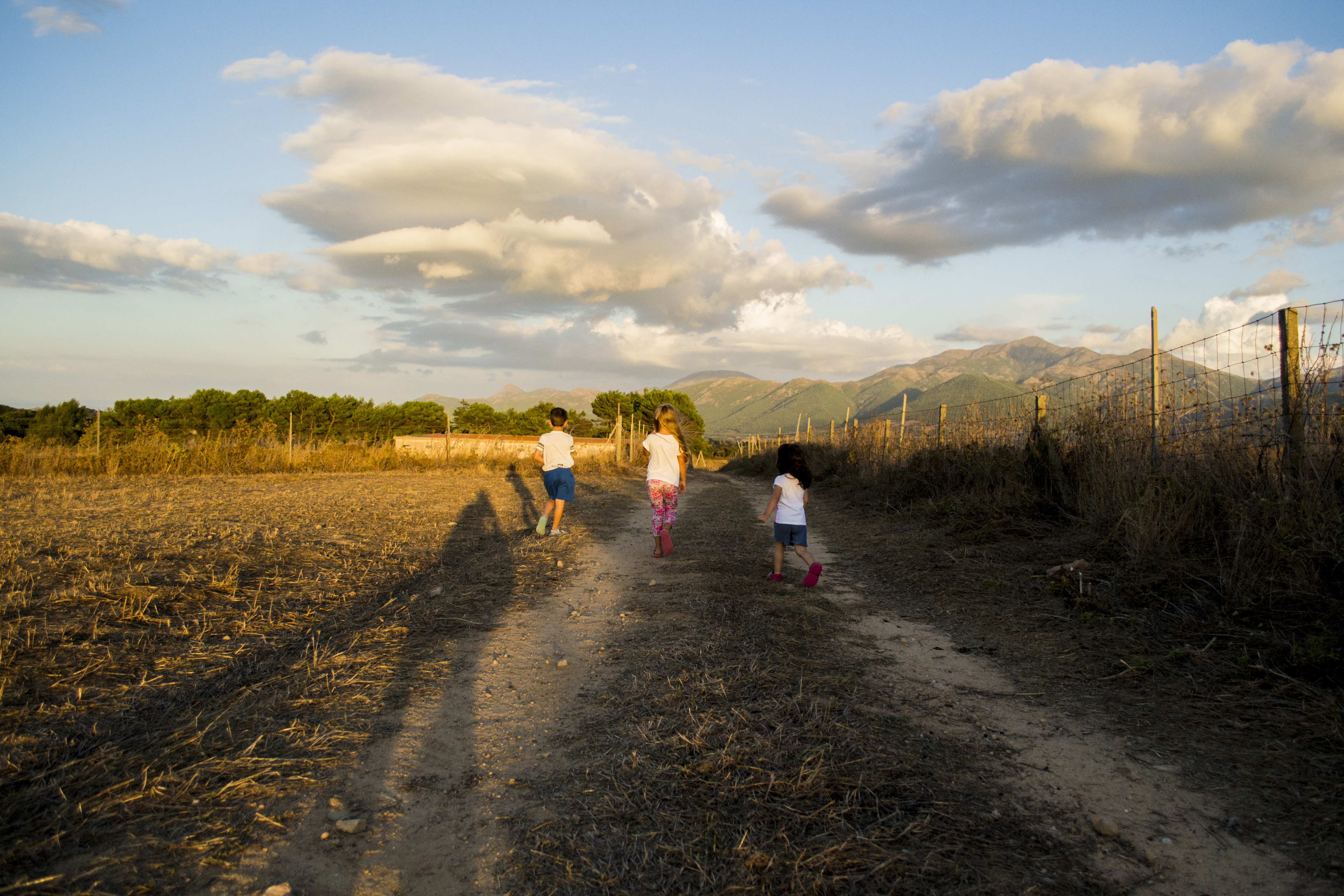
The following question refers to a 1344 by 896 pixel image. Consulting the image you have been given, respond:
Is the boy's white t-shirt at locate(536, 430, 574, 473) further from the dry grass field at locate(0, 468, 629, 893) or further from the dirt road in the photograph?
the dirt road

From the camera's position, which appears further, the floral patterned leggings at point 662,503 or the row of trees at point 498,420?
the row of trees at point 498,420

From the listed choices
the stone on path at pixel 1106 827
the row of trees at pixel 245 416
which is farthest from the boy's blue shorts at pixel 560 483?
the row of trees at pixel 245 416

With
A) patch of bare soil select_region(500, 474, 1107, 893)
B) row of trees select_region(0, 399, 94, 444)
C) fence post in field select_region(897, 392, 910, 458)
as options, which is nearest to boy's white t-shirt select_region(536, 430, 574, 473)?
patch of bare soil select_region(500, 474, 1107, 893)

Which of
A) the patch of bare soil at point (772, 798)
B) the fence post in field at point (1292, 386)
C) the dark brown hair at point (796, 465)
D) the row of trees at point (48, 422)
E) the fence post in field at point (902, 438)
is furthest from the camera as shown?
the row of trees at point (48, 422)

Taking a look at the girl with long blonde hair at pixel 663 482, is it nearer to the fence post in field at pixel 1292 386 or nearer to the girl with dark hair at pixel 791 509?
the girl with dark hair at pixel 791 509

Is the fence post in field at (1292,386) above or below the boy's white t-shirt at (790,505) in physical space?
above

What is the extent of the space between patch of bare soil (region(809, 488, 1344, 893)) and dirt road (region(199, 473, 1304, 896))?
0.02 meters

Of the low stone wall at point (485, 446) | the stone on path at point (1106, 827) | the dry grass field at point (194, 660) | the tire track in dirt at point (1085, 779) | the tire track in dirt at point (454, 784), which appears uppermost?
the low stone wall at point (485, 446)

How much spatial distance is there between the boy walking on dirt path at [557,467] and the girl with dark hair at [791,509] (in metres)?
2.95

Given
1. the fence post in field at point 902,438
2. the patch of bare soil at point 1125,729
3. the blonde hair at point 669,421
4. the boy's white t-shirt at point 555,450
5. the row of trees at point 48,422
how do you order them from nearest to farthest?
the patch of bare soil at point 1125,729 < the blonde hair at point 669,421 < the boy's white t-shirt at point 555,450 < the fence post in field at point 902,438 < the row of trees at point 48,422

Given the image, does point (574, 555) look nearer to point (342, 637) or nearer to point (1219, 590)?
point (342, 637)

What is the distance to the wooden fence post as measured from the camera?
6656 mm

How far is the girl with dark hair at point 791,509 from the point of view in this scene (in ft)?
20.6

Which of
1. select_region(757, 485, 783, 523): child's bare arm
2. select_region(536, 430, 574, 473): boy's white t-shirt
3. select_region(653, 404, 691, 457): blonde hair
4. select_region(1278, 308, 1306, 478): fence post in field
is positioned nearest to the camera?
select_region(1278, 308, 1306, 478): fence post in field
